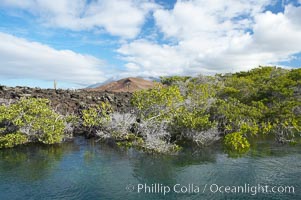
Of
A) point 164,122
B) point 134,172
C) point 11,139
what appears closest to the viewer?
point 134,172

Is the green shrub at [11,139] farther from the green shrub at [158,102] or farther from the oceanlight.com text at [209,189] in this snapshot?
the oceanlight.com text at [209,189]

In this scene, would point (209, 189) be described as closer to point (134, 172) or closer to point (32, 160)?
point (134, 172)

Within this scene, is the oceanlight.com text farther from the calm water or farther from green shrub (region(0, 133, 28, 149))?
green shrub (region(0, 133, 28, 149))

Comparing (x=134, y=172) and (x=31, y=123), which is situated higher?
(x=31, y=123)

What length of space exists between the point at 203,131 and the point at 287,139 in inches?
311

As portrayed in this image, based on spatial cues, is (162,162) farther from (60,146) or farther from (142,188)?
(60,146)

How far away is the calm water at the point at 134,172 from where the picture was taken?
520 inches

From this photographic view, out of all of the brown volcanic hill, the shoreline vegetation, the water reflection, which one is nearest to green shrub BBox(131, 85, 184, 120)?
the shoreline vegetation

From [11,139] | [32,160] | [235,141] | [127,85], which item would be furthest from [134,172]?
[127,85]

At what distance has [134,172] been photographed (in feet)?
52.8

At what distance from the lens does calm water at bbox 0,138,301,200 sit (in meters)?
13.2

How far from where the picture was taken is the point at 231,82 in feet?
108

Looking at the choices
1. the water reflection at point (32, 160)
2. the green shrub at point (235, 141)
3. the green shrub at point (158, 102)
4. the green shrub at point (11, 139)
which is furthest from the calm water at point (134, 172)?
the green shrub at point (158, 102)

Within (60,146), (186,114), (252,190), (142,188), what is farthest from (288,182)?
(60,146)
